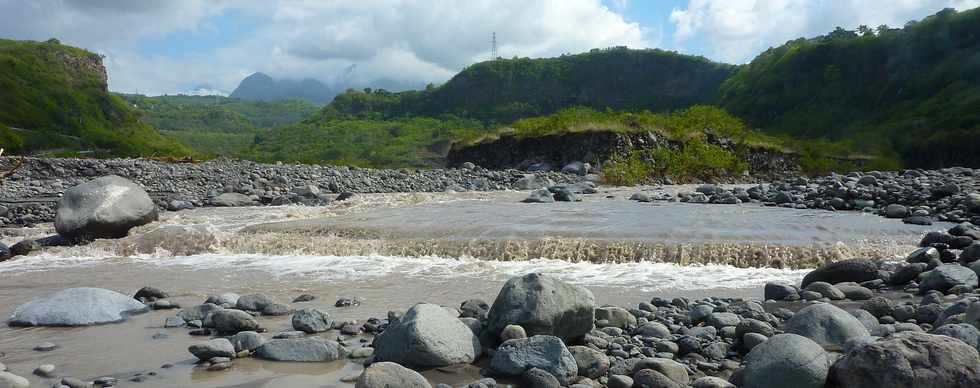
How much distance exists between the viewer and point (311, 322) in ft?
18.8

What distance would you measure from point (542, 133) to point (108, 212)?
21140mm

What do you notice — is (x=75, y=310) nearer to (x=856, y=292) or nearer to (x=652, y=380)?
(x=652, y=380)

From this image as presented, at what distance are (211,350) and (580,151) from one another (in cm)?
2497

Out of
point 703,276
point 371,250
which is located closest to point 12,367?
point 371,250

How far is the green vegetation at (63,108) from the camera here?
5288 centimetres

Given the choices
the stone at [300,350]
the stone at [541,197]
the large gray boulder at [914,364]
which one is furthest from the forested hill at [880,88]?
the stone at [300,350]

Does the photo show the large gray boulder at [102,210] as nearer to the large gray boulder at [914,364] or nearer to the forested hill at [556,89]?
the large gray boulder at [914,364]

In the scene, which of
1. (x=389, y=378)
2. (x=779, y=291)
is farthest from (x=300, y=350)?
(x=779, y=291)

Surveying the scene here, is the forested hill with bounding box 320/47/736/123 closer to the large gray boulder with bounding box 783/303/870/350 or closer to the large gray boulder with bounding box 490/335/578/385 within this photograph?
the large gray boulder with bounding box 783/303/870/350

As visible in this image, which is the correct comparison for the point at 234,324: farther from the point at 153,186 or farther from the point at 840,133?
the point at 840,133

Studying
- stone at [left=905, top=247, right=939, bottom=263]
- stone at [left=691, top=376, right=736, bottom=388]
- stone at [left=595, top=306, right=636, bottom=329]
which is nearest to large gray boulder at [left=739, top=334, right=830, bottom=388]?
stone at [left=691, top=376, right=736, bottom=388]

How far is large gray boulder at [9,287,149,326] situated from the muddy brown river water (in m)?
0.14

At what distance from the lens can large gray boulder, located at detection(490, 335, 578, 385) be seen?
4316 mm

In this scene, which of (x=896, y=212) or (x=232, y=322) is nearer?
(x=232, y=322)
